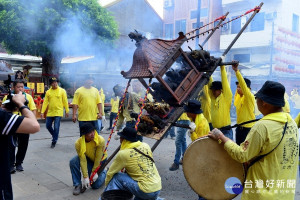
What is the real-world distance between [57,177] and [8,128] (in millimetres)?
3125

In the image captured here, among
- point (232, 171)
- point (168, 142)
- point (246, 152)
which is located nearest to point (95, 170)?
point (232, 171)

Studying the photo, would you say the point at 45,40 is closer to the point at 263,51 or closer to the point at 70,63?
the point at 70,63

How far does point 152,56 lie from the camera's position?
4.19 m

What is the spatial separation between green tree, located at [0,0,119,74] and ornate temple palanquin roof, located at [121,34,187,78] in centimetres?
807

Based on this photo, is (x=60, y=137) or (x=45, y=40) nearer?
(x=60, y=137)

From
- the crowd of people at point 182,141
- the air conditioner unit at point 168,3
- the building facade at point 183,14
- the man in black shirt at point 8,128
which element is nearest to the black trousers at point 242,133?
the crowd of people at point 182,141

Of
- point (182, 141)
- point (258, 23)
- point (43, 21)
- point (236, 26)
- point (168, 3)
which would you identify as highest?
point (168, 3)

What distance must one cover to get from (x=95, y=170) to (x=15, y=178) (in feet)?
5.41

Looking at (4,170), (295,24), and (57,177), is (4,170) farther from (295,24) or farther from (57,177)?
(295,24)

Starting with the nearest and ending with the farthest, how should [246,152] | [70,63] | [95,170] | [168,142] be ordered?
[246,152] < [95,170] < [168,142] < [70,63]

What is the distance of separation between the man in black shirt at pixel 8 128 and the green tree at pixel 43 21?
9841mm

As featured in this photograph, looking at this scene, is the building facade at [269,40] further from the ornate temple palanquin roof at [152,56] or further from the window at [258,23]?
the ornate temple palanquin roof at [152,56]

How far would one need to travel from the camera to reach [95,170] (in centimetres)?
415

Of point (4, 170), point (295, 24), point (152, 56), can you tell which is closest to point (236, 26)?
point (295, 24)
